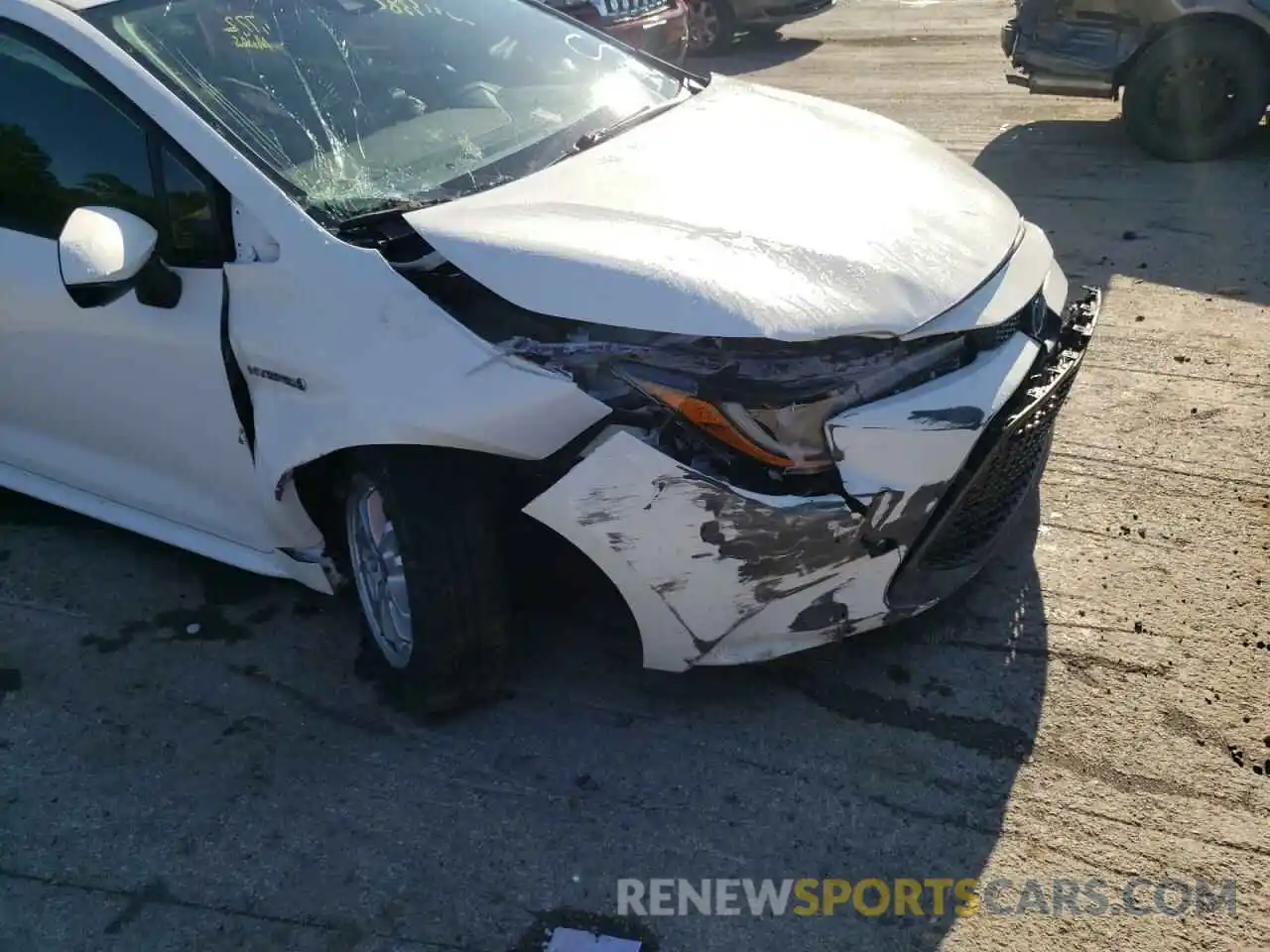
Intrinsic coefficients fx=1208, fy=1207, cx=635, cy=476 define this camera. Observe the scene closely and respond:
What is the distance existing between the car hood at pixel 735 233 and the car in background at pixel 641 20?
6.48 meters

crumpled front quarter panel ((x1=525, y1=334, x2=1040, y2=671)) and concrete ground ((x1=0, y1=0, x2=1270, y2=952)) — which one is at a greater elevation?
crumpled front quarter panel ((x1=525, y1=334, x2=1040, y2=671))

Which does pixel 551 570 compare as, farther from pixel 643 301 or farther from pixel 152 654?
pixel 152 654

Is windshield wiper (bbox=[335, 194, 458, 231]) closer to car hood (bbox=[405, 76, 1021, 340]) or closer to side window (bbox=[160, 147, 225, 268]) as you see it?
car hood (bbox=[405, 76, 1021, 340])

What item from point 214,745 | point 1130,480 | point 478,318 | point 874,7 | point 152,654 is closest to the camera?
point 478,318

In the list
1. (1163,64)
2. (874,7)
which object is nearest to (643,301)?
(1163,64)

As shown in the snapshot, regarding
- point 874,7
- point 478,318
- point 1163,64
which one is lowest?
point 874,7

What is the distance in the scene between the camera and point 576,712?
10.0ft

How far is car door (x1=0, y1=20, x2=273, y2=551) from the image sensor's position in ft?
9.86

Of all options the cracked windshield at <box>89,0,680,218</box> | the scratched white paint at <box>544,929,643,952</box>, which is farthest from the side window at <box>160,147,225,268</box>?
the scratched white paint at <box>544,929,643,952</box>

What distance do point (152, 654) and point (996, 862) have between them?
92.5 inches

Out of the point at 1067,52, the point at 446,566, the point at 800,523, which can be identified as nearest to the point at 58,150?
the point at 446,566

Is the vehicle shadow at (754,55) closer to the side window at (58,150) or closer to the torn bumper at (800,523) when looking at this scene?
the side window at (58,150)

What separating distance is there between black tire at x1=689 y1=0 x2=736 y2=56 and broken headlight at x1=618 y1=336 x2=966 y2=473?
1057cm

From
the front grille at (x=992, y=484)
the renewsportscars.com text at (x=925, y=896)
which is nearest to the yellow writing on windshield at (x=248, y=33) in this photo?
the front grille at (x=992, y=484)
